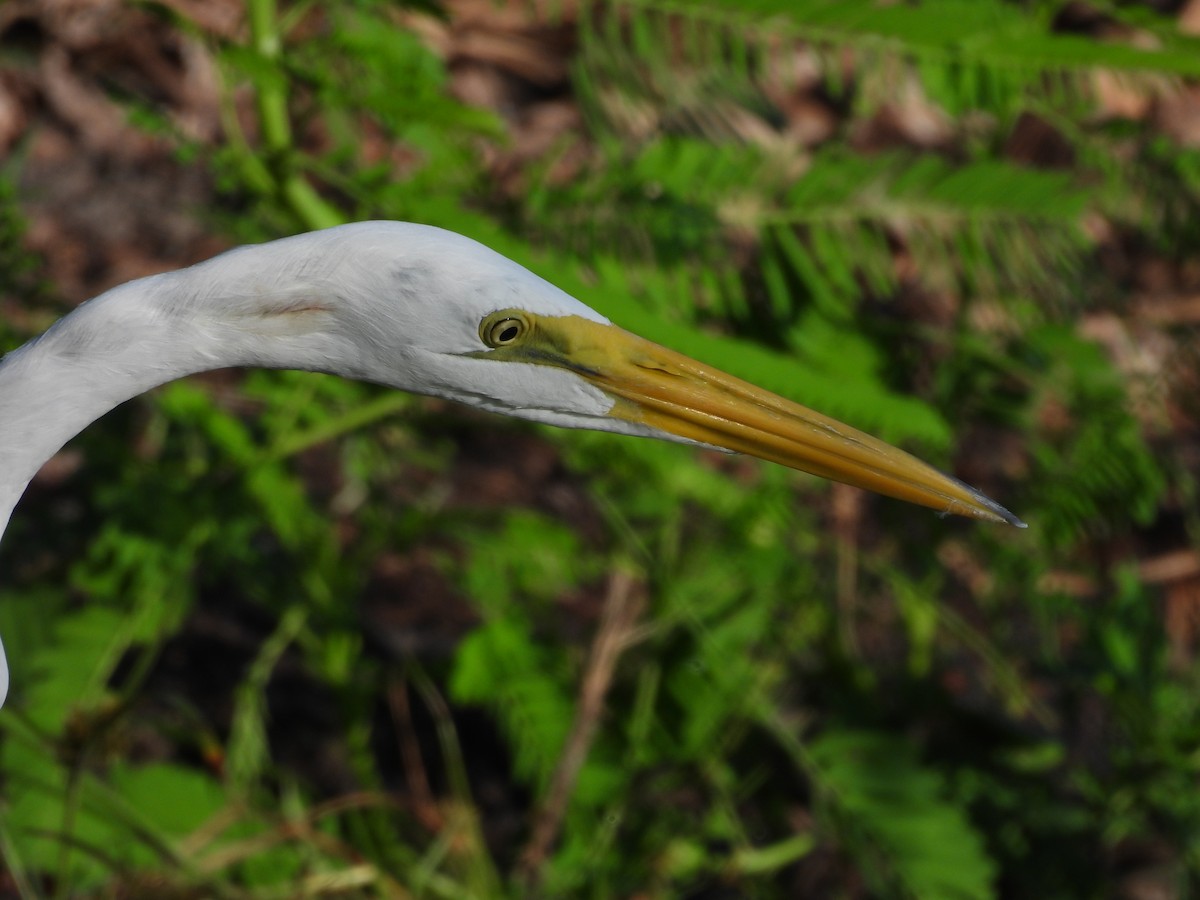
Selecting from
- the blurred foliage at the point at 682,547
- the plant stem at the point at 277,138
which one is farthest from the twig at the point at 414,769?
the plant stem at the point at 277,138

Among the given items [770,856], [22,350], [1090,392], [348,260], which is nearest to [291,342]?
[348,260]

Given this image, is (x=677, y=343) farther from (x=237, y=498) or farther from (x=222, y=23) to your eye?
(x=222, y=23)

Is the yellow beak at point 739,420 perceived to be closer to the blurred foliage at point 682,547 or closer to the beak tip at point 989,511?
the beak tip at point 989,511

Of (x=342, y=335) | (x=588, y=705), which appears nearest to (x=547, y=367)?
(x=342, y=335)

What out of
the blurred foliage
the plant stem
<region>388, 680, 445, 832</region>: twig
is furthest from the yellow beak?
<region>388, 680, 445, 832</region>: twig

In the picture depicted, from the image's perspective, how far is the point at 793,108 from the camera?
373 cm

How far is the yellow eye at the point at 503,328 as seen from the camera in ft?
3.98

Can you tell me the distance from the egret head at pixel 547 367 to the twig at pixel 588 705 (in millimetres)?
796

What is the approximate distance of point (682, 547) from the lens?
2.30 meters

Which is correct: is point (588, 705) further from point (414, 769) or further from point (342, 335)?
point (342, 335)

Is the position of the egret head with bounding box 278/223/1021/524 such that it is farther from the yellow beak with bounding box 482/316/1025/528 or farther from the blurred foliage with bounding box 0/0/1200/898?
the blurred foliage with bounding box 0/0/1200/898

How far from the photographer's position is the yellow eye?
121 cm

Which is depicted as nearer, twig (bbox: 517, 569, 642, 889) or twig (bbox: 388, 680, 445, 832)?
twig (bbox: 517, 569, 642, 889)

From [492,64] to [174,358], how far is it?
268 centimetres
